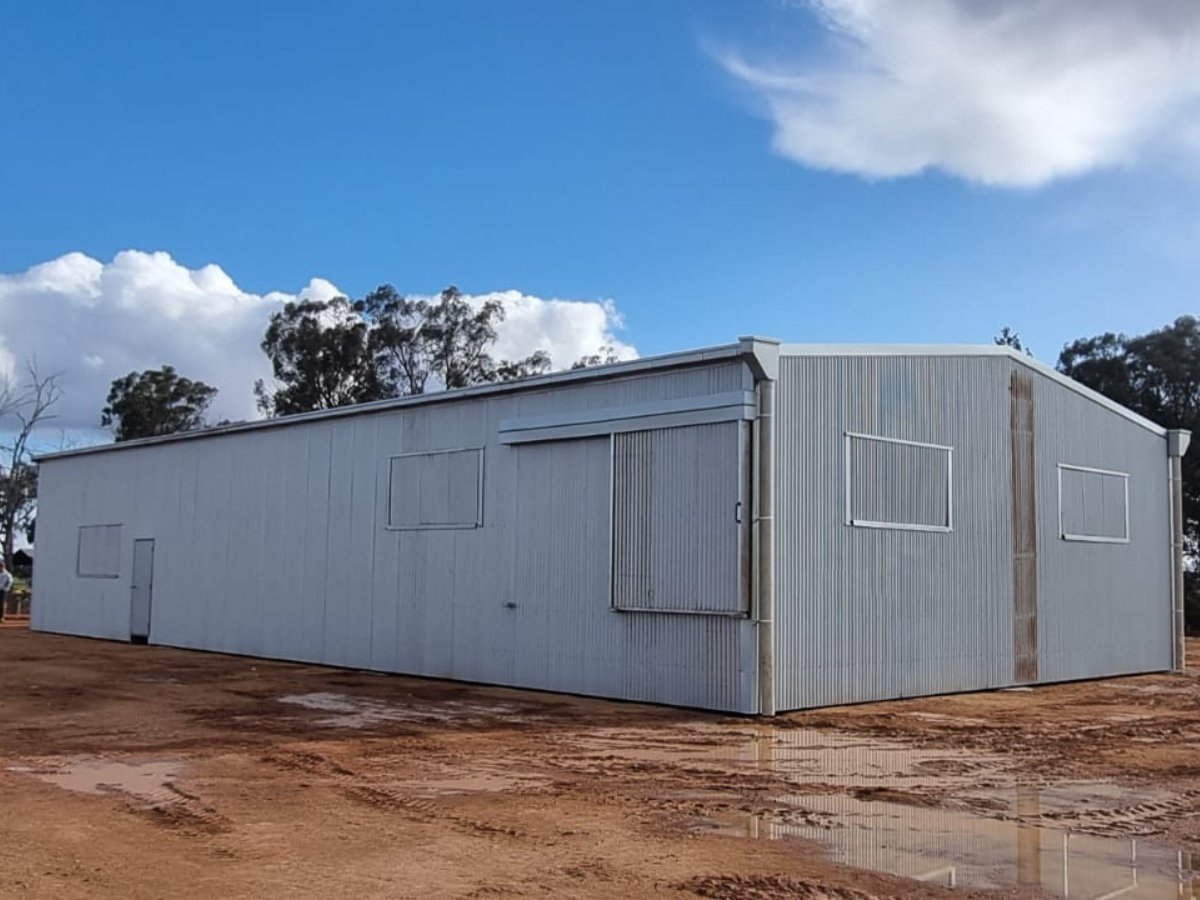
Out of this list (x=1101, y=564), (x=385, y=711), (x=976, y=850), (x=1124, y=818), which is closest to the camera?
(x=976, y=850)

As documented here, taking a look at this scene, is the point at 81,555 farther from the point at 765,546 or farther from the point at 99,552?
the point at 765,546

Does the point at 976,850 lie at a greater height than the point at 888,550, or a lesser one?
lesser

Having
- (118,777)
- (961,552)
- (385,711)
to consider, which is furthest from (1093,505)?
(118,777)

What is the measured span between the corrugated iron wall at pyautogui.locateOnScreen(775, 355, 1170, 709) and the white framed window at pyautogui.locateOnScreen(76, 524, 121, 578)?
1704cm

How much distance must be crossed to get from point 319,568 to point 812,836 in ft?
45.3

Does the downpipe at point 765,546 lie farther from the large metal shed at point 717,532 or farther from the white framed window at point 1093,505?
the white framed window at point 1093,505

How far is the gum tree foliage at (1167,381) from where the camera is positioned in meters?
40.4

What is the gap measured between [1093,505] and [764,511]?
8677mm

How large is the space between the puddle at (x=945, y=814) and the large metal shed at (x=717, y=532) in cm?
264

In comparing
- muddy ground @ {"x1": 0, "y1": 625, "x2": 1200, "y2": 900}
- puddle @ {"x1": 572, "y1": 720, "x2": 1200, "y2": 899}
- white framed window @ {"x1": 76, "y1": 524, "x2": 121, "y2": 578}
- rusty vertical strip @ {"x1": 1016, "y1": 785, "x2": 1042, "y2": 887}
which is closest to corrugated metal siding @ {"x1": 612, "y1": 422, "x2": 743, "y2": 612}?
muddy ground @ {"x1": 0, "y1": 625, "x2": 1200, "y2": 900}

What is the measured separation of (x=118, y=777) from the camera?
9.34 m

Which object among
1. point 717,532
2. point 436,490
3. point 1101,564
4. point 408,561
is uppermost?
point 436,490

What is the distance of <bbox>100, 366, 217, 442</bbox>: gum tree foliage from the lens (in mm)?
51094

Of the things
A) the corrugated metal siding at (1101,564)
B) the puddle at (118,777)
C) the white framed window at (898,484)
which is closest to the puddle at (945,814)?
the puddle at (118,777)
